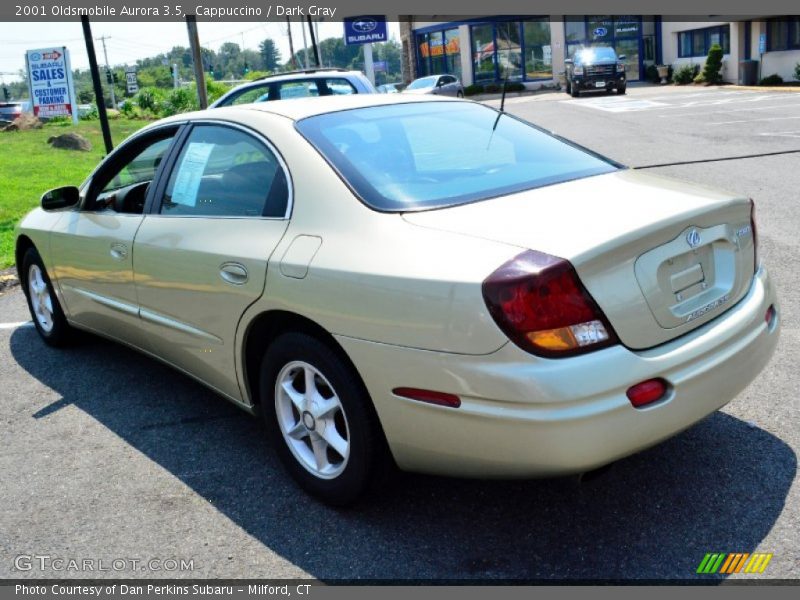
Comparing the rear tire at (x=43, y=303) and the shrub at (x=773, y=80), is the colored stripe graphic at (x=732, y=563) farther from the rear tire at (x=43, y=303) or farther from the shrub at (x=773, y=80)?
the shrub at (x=773, y=80)

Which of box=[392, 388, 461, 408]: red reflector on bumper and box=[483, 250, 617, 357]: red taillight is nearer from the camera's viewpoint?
box=[483, 250, 617, 357]: red taillight

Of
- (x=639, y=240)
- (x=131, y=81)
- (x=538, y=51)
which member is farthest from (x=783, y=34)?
(x=131, y=81)

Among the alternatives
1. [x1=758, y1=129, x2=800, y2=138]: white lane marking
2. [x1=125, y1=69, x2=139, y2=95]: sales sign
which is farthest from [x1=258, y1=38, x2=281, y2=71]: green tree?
[x1=758, y1=129, x2=800, y2=138]: white lane marking

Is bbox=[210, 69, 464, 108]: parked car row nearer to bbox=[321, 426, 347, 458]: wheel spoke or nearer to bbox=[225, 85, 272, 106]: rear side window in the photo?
bbox=[225, 85, 272, 106]: rear side window

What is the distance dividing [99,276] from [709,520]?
327 centimetres

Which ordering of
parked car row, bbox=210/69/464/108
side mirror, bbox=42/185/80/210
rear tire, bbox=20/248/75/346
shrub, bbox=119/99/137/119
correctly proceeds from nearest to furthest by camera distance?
side mirror, bbox=42/185/80/210 < rear tire, bbox=20/248/75/346 < parked car row, bbox=210/69/464/108 < shrub, bbox=119/99/137/119

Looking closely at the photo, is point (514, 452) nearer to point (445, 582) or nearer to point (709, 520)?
point (445, 582)

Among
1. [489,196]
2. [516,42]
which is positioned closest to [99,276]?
[489,196]

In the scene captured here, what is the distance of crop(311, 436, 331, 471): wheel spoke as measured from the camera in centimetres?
319

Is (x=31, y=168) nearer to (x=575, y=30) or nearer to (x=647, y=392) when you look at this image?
(x=647, y=392)

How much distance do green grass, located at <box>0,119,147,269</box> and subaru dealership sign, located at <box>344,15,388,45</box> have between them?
13.3m

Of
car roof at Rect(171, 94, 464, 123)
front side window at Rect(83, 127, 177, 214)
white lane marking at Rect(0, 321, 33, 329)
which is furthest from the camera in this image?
white lane marking at Rect(0, 321, 33, 329)

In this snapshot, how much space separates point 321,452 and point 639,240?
144 cm

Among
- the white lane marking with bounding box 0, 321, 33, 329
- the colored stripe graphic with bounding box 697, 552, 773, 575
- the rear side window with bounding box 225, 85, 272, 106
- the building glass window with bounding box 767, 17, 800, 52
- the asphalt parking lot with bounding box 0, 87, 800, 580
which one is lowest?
the colored stripe graphic with bounding box 697, 552, 773, 575
